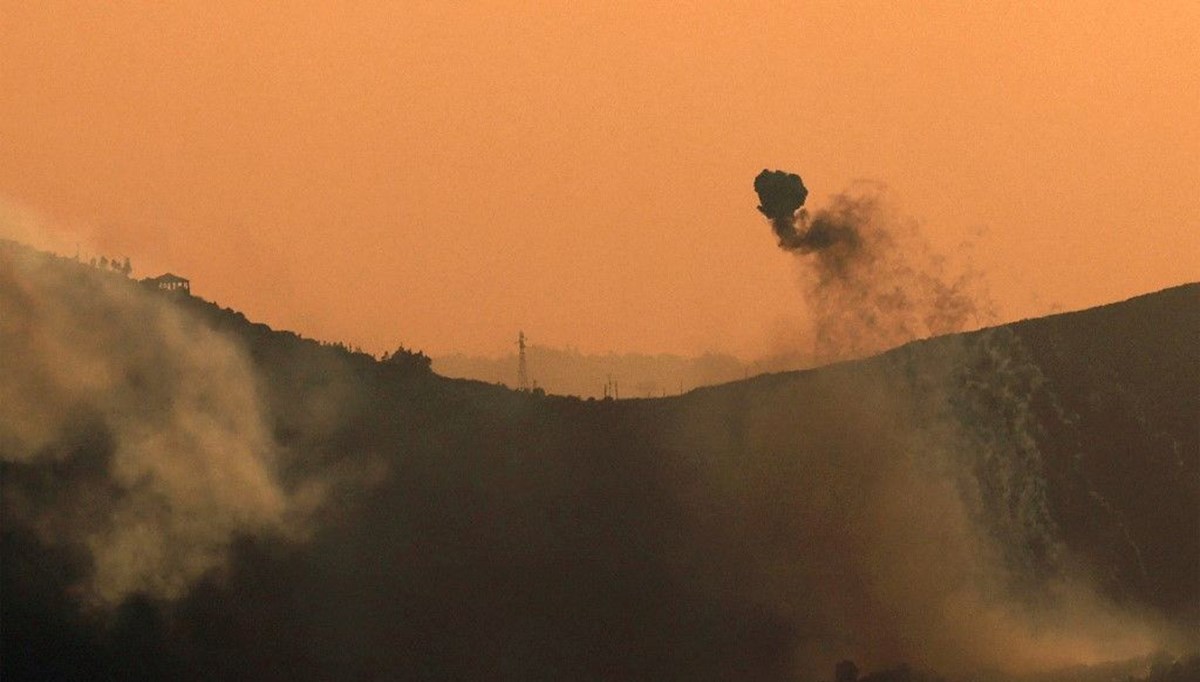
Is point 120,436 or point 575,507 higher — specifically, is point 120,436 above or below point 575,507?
above

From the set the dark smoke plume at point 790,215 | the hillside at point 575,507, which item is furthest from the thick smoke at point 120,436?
the dark smoke plume at point 790,215

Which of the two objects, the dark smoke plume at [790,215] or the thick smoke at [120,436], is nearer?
the thick smoke at [120,436]

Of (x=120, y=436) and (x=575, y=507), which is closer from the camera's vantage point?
(x=120, y=436)

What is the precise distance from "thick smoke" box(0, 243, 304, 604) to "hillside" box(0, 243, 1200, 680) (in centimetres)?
11

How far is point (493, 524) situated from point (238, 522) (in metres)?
15.4

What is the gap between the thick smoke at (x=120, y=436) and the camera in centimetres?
8600

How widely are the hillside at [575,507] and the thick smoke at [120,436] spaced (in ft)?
0.37

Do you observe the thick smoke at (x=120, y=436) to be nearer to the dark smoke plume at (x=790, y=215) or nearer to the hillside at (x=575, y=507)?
the hillside at (x=575, y=507)

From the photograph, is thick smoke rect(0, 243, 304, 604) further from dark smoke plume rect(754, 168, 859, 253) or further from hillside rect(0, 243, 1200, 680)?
dark smoke plume rect(754, 168, 859, 253)

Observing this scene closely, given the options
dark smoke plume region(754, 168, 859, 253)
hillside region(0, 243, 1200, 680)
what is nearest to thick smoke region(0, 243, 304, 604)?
hillside region(0, 243, 1200, 680)

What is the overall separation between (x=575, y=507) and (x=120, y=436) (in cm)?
2495

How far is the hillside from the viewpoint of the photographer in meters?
Answer: 87.4

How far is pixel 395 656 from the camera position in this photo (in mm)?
92625

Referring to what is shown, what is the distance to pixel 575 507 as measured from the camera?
107875 millimetres
